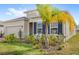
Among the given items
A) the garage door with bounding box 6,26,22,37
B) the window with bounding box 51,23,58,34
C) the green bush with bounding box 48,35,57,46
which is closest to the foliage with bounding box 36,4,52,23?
the window with bounding box 51,23,58,34

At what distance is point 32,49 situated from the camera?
240 inches

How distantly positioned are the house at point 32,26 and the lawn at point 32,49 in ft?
0.40

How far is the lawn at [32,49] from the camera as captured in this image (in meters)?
6.06

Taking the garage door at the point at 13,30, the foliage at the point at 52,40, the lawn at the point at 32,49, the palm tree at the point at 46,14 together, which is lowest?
the lawn at the point at 32,49

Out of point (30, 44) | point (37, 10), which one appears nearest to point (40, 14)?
point (37, 10)

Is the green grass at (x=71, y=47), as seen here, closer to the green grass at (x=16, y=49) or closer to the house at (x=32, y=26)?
the house at (x=32, y=26)

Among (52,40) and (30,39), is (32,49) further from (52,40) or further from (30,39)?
(52,40)

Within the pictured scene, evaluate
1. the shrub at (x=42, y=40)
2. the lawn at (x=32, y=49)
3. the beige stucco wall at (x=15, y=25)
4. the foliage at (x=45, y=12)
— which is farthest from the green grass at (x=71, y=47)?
the beige stucco wall at (x=15, y=25)

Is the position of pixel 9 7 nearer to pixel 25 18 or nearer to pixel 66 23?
pixel 25 18

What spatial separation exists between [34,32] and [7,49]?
1.67 ft

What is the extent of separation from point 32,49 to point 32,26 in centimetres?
37

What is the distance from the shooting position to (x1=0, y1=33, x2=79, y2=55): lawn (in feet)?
19.9

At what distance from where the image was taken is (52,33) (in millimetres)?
6102
